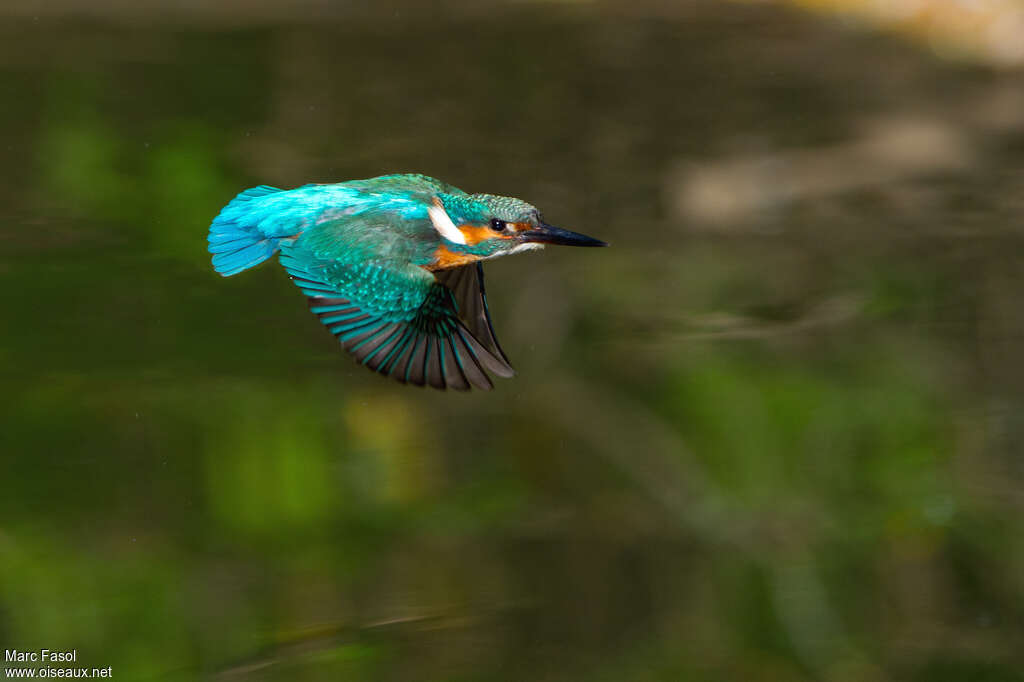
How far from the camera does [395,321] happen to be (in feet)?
6.47

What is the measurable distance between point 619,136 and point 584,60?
523 millimetres

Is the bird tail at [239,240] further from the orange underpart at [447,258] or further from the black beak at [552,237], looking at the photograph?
the black beak at [552,237]

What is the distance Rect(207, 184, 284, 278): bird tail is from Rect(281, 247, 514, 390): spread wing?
0.10 m

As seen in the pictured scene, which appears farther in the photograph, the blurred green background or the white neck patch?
the blurred green background

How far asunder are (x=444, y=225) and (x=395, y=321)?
5.9 inches

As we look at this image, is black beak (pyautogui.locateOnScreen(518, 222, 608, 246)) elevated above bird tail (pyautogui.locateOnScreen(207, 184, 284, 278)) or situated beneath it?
situated beneath

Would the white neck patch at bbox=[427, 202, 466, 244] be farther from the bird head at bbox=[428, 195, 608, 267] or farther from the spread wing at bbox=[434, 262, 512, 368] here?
the spread wing at bbox=[434, 262, 512, 368]

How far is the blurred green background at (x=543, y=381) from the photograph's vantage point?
2551mm

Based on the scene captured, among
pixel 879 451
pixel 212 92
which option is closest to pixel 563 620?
pixel 879 451
